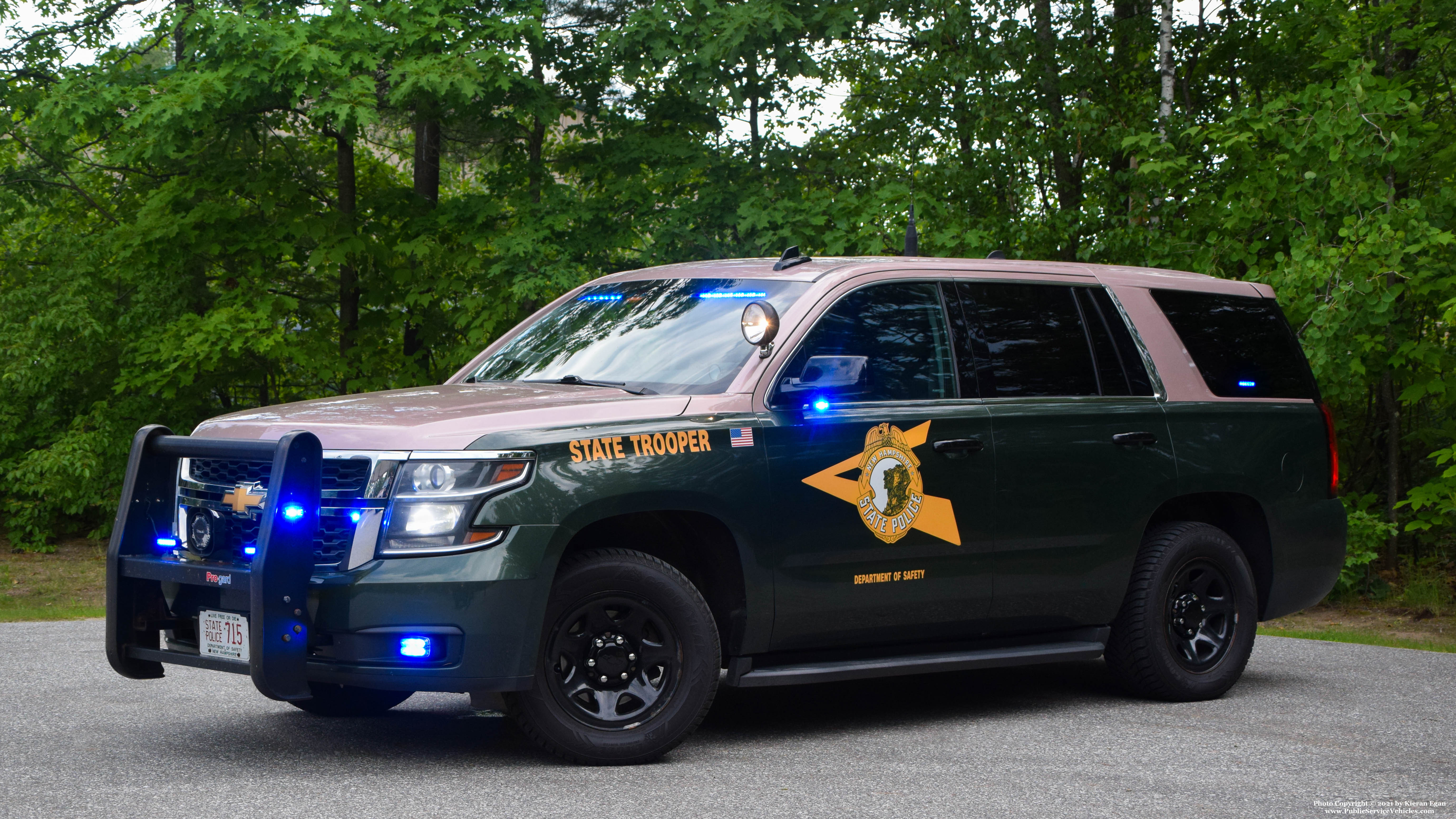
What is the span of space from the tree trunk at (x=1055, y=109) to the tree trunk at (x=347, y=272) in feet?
26.2

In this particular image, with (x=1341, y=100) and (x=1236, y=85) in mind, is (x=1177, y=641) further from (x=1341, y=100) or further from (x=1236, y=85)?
(x=1236, y=85)

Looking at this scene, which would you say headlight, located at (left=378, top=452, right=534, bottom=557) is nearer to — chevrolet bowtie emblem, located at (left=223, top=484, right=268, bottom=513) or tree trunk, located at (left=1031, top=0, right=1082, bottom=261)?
chevrolet bowtie emblem, located at (left=223, top=484, right=268, bottom=513)

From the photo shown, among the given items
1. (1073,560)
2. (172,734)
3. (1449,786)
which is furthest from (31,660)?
(1449,786)

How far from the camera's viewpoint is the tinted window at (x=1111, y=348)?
23.4 feet

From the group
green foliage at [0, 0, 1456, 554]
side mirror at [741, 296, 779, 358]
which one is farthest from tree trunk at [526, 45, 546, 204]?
side mirror at [741, 296, 779, 358]

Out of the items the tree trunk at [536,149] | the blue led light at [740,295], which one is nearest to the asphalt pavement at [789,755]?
the blue led light at [740,295]

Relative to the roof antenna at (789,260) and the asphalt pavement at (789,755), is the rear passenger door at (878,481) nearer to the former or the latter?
the roof antenna at (789,260)

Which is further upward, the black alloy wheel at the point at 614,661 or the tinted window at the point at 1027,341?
the tinted window at the point at 1027,341

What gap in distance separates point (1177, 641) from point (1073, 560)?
0.92 m

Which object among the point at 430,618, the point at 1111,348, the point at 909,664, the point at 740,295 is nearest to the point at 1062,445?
the point at 1111,348

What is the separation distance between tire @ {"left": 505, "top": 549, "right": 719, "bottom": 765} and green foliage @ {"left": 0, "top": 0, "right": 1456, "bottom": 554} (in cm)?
846

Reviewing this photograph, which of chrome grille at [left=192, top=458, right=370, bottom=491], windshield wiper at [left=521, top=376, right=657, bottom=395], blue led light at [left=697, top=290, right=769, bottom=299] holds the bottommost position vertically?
chrome grille at [left=192, top=458, right=370, bottom=491]

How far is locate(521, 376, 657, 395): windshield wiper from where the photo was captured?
238 inches

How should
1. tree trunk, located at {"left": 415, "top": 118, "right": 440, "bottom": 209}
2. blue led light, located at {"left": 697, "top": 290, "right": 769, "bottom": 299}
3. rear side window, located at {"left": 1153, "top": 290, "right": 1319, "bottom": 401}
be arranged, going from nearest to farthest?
blue led light, located at {"left": 697, "top": 290, "right": 769, "bottom": 299} → rear side window, located at {"left": 1153, "top": 290, "right": 1319, "bottom": 401} → tree trunk, located at {"left": 415, "top": 118, "right": 440, "bottom": 209}
